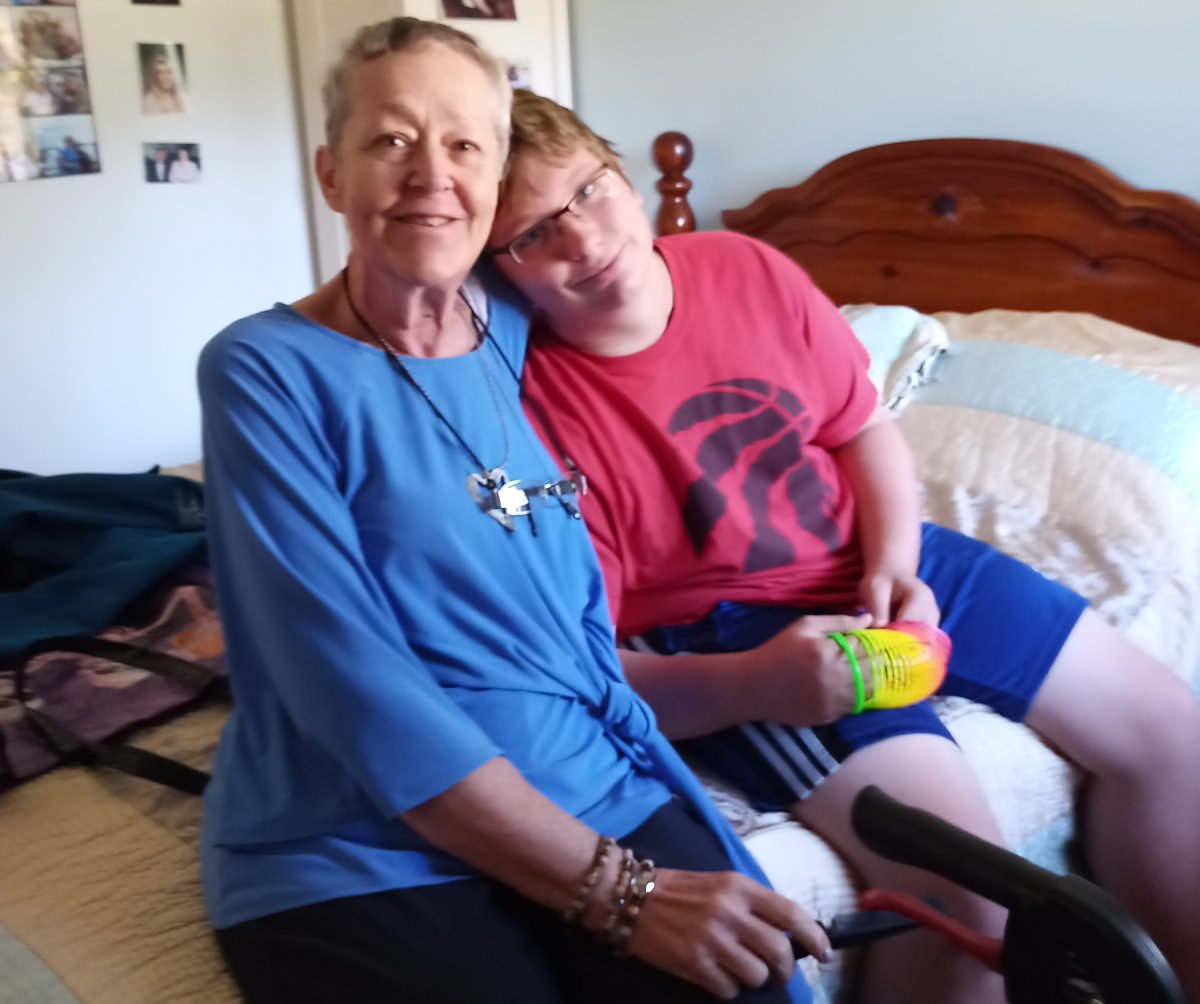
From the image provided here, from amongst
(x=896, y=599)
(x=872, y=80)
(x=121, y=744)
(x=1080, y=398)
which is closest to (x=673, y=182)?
(x=872, y=80)

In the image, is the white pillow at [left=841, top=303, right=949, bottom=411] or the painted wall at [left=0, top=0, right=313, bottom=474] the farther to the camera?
the painted wall at [left=0, top=0, right=313, bottom=474]

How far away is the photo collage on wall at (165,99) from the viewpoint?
2.43 m

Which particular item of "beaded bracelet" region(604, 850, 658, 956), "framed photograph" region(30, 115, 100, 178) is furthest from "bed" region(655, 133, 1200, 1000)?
"framed photograph" region(30, 115, 100, 178)

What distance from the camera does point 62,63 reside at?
90.6 inches

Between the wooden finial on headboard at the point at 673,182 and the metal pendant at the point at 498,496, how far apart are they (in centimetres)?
153

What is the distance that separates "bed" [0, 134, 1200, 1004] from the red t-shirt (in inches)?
9.3

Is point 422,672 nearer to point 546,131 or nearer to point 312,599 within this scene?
point 312,599

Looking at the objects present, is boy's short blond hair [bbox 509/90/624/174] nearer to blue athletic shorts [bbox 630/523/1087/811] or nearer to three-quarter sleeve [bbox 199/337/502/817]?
three-quarter sleeve [bbox 199/337/502/817]

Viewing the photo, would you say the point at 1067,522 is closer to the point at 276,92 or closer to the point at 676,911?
the point at 676,911

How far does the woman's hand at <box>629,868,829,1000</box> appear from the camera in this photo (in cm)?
84

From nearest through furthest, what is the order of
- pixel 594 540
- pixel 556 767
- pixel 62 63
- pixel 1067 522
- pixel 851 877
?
1. pixel 556 767
2. pixel 851 877
3. pixel 594 540
4. pixel 1067 522
5. pixel 62 63

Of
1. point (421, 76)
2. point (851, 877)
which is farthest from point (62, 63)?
point (851, 877)

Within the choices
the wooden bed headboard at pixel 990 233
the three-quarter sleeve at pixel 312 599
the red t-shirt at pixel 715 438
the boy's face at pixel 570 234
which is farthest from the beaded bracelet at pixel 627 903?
the wooden bed headboard at pixel 990 233

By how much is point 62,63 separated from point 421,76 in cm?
167
